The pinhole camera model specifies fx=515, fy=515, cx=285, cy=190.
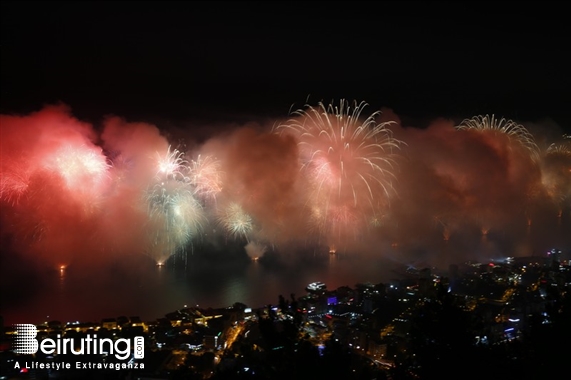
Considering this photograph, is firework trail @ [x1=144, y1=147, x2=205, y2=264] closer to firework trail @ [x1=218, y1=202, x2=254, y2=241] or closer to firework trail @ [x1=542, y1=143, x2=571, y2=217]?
firework trail @ [x1=218, y1=202, x2=254, y2=241]

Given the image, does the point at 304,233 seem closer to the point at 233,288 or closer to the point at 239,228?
the point at 239,228

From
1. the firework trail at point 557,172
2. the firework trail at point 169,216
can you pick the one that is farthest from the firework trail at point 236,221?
the firework trail at point 557,172

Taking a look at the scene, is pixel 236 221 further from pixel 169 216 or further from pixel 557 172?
pixel 557 172

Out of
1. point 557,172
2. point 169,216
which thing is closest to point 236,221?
point 169,216

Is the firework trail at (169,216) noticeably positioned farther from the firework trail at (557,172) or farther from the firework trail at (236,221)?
the firework trail at (557,172)

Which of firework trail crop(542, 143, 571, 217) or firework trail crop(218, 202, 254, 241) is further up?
firework trail crop(542, 143, 571, 217)

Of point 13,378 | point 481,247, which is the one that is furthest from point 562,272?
point 13,378

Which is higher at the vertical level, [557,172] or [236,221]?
[557,172]

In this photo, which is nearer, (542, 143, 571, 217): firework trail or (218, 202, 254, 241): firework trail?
(218, 202, 254, 241): firework trail

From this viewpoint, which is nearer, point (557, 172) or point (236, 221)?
point (236, 221)

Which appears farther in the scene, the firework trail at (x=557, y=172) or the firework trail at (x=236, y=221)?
the firework trail at (x=557, y=172)

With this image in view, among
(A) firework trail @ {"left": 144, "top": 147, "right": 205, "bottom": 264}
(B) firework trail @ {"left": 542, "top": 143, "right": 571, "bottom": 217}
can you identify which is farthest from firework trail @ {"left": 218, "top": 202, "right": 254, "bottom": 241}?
(B) firework trail @ {"left": 542, "top": 143, "right": 571, "bottom": 217}
